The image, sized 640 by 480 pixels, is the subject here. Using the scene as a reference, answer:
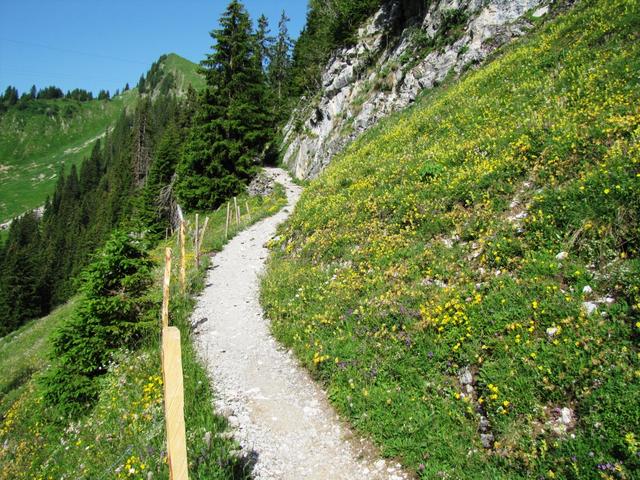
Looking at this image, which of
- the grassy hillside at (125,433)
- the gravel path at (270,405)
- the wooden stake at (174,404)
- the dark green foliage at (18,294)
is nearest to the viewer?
the wooden stake at (174,404)

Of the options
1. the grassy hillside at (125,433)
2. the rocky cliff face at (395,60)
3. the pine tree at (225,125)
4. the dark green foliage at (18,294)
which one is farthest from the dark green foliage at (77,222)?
the grassy hillside at (125,433)

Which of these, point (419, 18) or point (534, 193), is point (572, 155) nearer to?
point (534, 193)

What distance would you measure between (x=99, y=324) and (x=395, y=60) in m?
33.3

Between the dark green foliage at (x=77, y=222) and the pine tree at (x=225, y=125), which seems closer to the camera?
the pine tree at (x=225, y=125)

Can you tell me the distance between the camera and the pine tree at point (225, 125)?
36750 millimetres

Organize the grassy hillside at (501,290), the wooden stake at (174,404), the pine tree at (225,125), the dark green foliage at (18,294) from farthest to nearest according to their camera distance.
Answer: the dark green foliage at (18,294) → the pine tree at (225,125) → the grassy hillside at (501,290) → the wooden stake at (174,404)

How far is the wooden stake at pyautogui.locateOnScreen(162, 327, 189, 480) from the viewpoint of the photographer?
10.5 feet

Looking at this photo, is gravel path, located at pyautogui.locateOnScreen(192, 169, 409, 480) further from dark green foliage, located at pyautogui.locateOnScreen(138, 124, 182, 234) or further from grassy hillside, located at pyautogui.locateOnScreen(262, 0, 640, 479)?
dark green foliage, located at pyautogui.locateOnScreen(138, 124, 182, 234)

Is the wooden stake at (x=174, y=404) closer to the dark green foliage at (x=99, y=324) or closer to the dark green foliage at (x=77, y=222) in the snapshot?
the dark green foliage at (x=99, y=324)

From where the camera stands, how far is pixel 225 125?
36.5m

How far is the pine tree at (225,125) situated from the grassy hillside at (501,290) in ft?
81.5

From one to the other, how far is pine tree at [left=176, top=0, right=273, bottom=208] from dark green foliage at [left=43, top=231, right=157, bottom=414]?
26.9 metres

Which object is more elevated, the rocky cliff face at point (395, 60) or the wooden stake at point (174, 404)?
the rocky cliff face at point (395, 60)

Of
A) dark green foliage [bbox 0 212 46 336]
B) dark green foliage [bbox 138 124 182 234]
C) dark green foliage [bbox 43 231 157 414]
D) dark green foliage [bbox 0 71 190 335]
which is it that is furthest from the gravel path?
dark green foliage [bbox 0 212 46 336]
